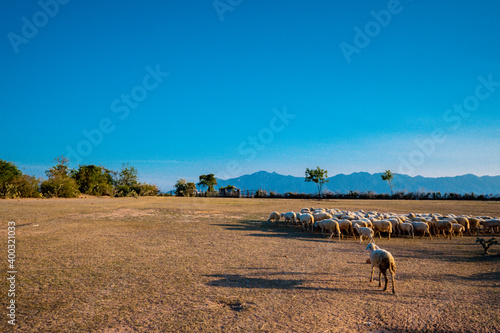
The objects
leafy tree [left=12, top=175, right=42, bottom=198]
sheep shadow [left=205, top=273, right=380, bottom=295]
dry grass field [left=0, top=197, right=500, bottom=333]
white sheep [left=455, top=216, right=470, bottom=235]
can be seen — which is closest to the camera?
dry grass field [left=0, top=197, right=500, bottom=333]

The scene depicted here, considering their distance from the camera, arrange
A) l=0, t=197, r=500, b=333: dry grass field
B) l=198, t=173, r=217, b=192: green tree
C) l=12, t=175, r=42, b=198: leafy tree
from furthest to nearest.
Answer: l=198, t=173, r=217, b=192: green tree
l=12, t=175, r=42, b=198: leafy tree
l=0, t=197, r=500, b=333: dry grass field

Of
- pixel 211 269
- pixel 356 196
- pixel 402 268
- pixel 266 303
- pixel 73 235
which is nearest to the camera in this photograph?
pixel 266 303

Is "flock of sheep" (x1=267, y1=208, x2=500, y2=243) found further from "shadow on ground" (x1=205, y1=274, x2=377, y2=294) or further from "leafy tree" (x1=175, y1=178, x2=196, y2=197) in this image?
"leafy tree" (x1=175, y1=178, x2=196, y2=197)

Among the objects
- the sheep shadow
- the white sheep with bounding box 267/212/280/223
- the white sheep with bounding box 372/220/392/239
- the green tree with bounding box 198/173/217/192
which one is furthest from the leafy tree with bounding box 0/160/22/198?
the green tree with bounding box 198/173/217/192

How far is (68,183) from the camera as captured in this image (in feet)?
126

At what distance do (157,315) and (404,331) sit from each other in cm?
430

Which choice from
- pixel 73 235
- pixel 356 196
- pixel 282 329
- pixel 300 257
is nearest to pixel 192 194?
pixel 356 196

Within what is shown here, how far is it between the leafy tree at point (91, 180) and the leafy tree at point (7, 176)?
10.6 metres

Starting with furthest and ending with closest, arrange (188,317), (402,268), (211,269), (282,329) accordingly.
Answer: (402,268), (211,269), (188,317), (282,329)

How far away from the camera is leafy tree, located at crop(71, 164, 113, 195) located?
46.0 m

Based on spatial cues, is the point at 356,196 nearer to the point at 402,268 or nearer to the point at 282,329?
the point at 402,268

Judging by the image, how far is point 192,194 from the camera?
72.7 m

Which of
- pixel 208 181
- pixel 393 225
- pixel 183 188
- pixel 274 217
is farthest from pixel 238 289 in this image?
pixel 208 181

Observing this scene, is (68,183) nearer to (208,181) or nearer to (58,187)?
(58,187)
